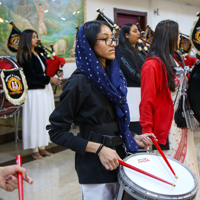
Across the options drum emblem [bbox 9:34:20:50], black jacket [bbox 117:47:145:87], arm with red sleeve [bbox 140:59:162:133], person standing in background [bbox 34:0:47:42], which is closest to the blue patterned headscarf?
arm with red sleeve [bbox 140:59:162:133]

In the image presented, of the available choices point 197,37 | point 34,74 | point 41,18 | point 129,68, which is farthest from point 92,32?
point 41,18

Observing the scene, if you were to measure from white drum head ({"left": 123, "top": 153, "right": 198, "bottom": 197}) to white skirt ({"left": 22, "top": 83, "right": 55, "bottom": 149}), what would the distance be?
2241 millimetres

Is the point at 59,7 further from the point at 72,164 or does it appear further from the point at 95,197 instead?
the point at 95,197

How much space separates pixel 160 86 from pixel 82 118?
0.72 m

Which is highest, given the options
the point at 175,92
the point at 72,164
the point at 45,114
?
the point at 175,92

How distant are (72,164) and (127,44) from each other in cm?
162

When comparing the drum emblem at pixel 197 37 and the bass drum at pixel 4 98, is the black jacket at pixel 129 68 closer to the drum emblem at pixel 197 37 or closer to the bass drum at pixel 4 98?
the drum emblem at pixel 197 37

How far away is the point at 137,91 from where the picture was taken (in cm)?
250

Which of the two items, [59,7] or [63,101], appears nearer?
[63,101]

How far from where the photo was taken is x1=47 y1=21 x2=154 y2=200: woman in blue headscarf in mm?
1092

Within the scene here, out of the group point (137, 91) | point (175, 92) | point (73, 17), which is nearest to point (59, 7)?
point (73, 17)

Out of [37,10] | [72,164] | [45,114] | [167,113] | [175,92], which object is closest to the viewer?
[167,113]

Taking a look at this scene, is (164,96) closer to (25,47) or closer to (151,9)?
(25,47)

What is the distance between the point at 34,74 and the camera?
10.0 ft
